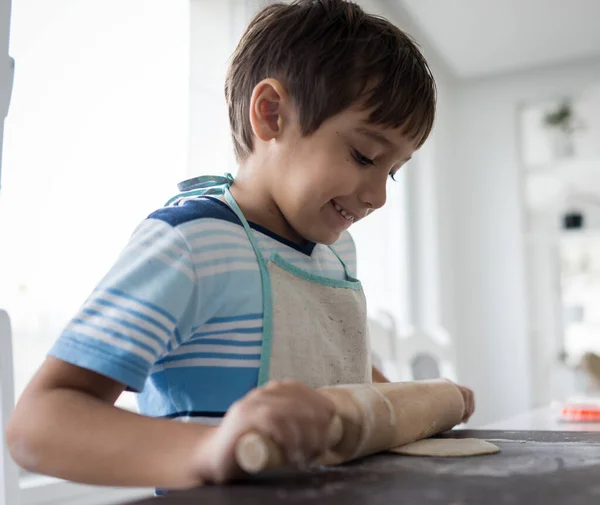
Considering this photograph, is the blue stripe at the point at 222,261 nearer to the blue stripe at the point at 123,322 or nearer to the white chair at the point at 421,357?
the blue stripe at the point at 123,322

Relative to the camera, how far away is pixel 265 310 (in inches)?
26.3

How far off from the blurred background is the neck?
2.00 feet

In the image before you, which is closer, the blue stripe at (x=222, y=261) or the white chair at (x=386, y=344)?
the blue stripe at (x=222, y=261)

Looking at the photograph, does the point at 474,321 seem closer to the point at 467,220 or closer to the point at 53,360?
the point at 467,220

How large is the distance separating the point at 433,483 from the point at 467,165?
11.2 ft

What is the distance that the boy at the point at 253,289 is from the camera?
0.45m

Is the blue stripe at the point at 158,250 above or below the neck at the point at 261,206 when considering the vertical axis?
below

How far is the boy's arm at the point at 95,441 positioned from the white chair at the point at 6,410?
25 centimetres

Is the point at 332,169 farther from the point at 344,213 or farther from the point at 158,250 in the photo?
the point at 158,250

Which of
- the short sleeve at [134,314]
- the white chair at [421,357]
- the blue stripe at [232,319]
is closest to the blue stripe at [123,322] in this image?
the short sleeve at [134,314]

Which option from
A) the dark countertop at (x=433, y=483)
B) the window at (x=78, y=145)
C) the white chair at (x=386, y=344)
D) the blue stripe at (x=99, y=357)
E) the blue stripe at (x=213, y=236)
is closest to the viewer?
the dark countertop at (x=433, y=483)

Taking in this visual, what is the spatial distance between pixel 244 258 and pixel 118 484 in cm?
27

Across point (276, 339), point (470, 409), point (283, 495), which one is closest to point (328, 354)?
point (276, 339)

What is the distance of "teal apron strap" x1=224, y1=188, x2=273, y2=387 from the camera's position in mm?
644
